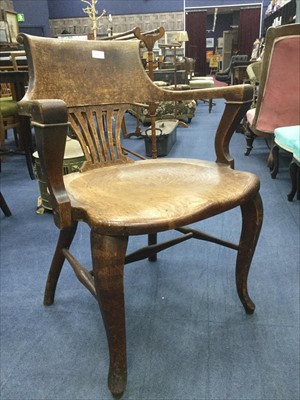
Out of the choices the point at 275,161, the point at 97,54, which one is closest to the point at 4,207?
the point at 97,54

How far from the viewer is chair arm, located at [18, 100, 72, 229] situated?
0.63 m

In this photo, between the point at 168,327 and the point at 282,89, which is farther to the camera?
the point at 282,89

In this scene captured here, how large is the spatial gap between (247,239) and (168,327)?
0.39 meters

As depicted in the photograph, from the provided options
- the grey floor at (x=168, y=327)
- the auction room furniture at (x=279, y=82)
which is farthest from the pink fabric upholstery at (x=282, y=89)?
the grey floor at (x=168, y=327)

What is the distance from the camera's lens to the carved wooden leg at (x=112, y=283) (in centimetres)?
68

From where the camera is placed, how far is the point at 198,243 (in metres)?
1.61

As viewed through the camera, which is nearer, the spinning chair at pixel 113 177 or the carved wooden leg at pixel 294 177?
the spinning chair at pixel 113 177

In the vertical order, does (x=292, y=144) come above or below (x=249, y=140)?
above

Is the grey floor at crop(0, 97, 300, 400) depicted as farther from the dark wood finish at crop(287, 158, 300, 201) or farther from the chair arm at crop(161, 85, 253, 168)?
the chair arm at crop(161, 85, 253, 168)

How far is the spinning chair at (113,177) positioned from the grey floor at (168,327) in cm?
9

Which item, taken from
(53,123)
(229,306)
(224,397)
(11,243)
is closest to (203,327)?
(229,306)

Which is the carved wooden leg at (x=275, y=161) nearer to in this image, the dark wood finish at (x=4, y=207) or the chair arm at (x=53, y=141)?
the dark wood finish at (x=4, y=207)

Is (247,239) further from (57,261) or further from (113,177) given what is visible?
(57,261)

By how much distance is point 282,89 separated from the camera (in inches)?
89.1
